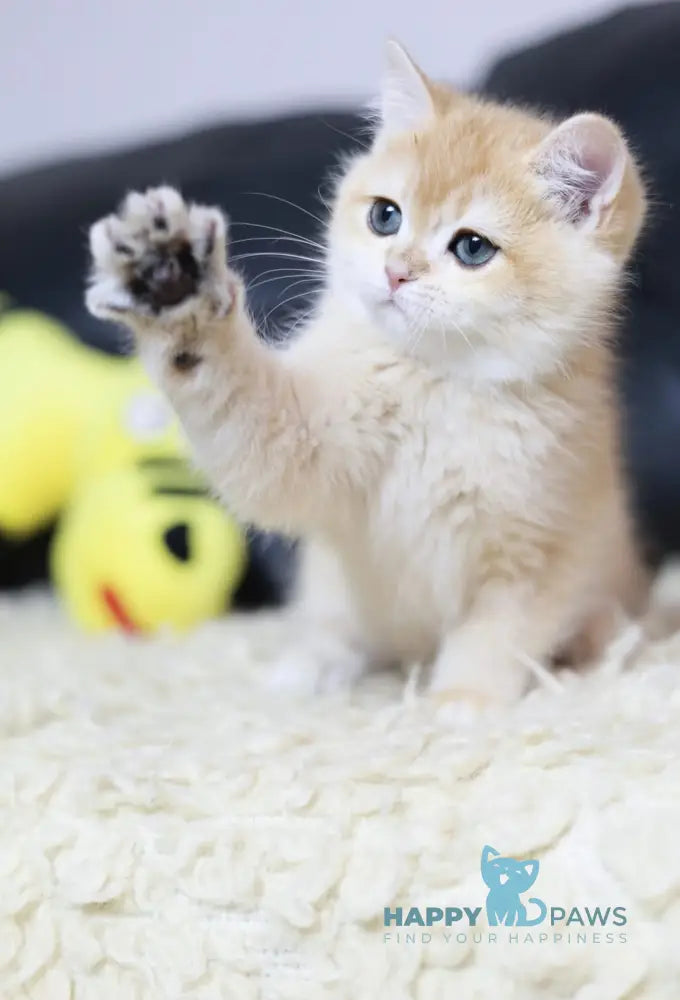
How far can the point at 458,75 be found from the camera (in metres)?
1.90

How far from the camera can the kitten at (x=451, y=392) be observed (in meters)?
0.89

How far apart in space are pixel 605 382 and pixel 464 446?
223mm

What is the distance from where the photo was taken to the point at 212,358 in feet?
2.60

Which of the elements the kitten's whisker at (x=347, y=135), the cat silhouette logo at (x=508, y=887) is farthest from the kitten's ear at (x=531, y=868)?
the kitten's whisker at (x=347, y=135)

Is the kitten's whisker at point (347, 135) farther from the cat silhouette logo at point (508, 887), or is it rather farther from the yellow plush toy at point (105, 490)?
the cat silhouette logo at point (508, 887)

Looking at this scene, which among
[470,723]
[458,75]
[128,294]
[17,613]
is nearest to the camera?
[128,294]

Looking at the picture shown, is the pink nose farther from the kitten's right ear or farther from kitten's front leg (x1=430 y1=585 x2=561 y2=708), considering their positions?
the kitten's right ear

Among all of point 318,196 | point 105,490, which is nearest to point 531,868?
point 105,490

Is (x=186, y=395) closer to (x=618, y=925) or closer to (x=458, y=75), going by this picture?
(x=618, y=925)

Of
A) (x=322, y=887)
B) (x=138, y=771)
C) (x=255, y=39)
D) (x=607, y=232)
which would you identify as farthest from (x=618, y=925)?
(x=255, y=39)

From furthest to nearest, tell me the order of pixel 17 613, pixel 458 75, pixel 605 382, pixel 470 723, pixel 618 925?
pixel 458 75 → pixel 17 613 → pixel 605 382 → pixel 470 723 → pixel 618 925

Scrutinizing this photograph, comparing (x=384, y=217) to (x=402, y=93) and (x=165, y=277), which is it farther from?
(x=165, y=277)

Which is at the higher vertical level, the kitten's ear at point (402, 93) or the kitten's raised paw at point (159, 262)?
the kitten's ear at point (402, 93)

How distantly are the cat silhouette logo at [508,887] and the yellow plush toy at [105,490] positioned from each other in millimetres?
768
